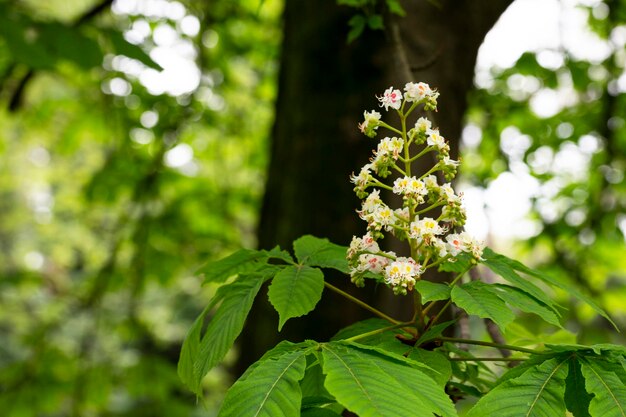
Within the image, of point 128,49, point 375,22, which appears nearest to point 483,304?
point 375,22

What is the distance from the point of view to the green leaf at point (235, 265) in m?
1.19

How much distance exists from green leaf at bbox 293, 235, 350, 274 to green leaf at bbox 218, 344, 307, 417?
0.34m

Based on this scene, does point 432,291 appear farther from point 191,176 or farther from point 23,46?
point 191,176

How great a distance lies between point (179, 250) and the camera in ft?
14.9

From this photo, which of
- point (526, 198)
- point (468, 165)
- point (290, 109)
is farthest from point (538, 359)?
point (468, 165)

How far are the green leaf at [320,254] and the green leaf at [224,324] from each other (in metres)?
0.11

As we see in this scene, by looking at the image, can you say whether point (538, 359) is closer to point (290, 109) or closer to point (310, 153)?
point (310, 153)

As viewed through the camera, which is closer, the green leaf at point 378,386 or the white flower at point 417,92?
the green leaf at point 378,386

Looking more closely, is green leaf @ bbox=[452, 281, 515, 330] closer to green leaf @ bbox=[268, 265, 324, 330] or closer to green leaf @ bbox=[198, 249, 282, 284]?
green leaf @ bbox=[268, 265, 324, 330]

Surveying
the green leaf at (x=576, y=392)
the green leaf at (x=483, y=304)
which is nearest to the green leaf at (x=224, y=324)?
the green leaf at (x=483, y=304)

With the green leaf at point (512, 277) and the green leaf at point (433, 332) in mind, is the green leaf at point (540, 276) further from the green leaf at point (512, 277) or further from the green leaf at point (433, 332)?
the green leaf at point (433, 332)

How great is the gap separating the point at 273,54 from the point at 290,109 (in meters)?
2.43

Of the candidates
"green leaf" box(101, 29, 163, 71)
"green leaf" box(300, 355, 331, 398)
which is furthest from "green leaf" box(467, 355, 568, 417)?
"green leaf" box(101, 29, 163, 71)

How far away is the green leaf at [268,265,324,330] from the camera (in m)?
Answer: 0.99
